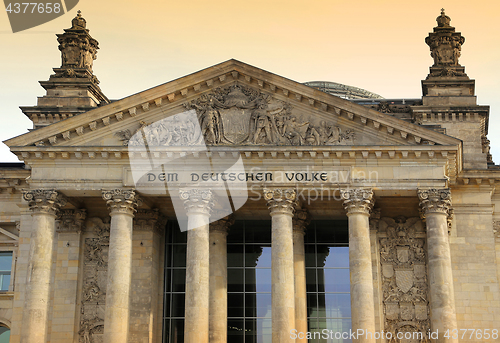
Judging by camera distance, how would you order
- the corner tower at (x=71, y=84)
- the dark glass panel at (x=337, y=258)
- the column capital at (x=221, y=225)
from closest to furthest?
the column capital at (x=221, y=225) < the dark glass panel at (x=337, y=258) < the corner tower at (x=71, y=84)

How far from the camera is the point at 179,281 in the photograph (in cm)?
4078

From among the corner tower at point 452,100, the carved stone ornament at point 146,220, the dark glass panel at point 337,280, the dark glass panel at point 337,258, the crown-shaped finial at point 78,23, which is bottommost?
the dark glass panel at point 337,280

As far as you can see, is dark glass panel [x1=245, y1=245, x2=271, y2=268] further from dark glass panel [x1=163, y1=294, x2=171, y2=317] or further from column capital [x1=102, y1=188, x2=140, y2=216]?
column capital [x1=102, y1=188, x2=140, y2=216]

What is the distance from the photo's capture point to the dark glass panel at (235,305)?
1575 inches

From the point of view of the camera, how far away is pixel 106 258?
39281 mm

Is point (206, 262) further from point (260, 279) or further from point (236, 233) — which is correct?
point (236, 233)

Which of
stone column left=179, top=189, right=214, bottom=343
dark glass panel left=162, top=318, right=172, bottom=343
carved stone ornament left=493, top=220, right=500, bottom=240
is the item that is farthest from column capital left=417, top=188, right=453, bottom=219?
dark glass panel left=162, top=318, right=172, bottom=343

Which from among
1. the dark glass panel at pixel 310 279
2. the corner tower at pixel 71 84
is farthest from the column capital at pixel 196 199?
the corner tower at pixel 71 84

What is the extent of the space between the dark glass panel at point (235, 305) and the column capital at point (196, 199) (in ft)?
20.5

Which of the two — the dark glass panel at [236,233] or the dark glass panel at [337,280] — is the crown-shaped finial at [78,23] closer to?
the dark glass panel at [236,233]

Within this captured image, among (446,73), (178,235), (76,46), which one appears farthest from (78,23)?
(446,73)

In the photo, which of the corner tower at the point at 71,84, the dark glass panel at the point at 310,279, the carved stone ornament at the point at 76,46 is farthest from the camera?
the carved stone ornament at the point at 76,46

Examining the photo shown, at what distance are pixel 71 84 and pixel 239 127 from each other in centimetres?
1303

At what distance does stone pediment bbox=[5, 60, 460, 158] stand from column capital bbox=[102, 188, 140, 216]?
217cm
